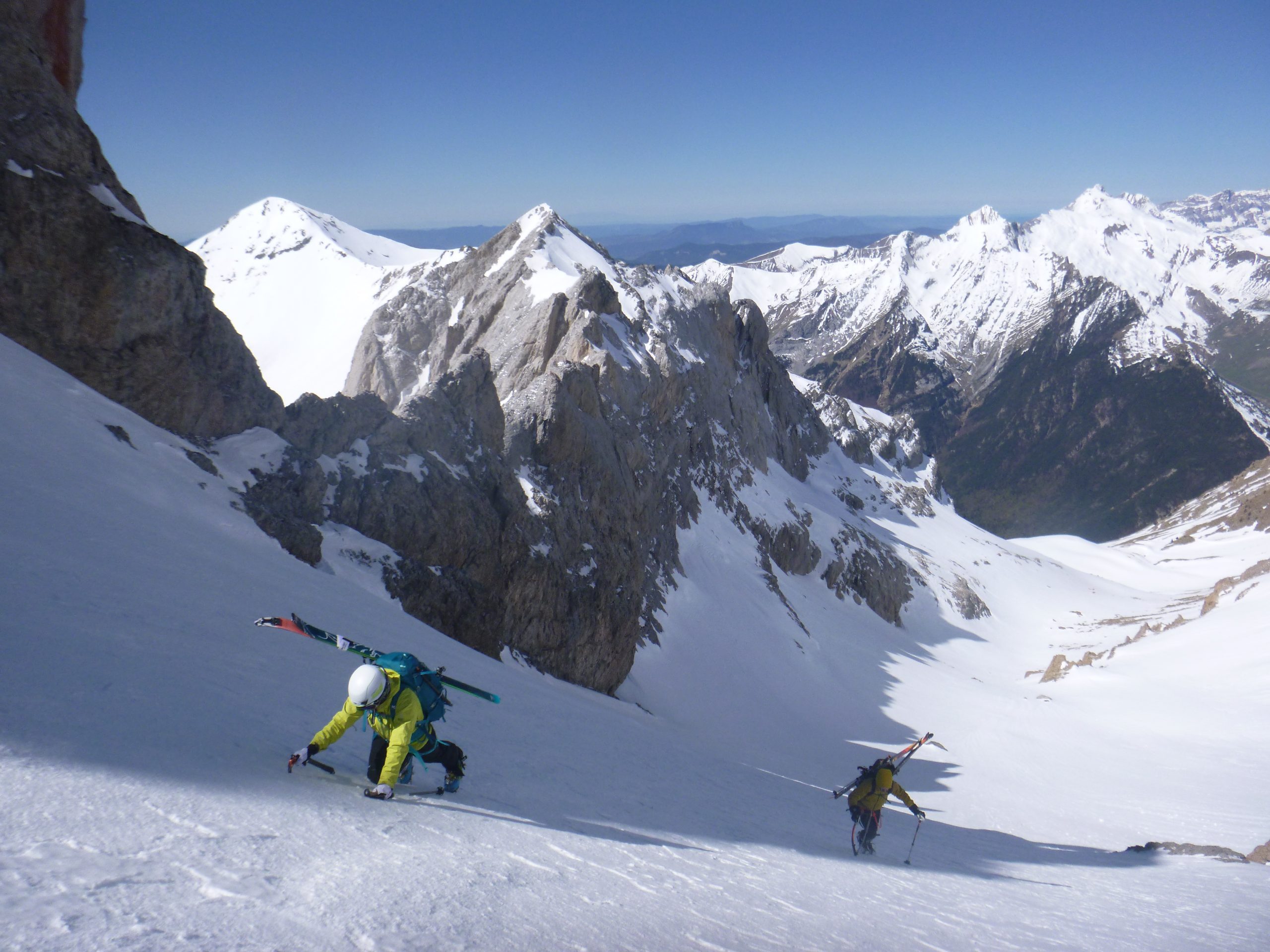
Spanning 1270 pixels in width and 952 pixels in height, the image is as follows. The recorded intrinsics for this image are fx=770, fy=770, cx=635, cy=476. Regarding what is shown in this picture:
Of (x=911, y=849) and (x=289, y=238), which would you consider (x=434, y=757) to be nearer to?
(x=911, y=849)

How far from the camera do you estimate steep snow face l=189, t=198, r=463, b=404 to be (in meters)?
63.8

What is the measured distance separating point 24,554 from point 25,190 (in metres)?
11.3

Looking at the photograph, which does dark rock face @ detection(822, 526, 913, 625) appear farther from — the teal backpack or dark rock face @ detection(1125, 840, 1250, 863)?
the teal backpack

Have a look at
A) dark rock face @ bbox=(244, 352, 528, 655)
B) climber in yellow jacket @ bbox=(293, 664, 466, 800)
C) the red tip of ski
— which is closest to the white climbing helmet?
climber in yellow jacket @ bbox=(293, 664, 466, 800)

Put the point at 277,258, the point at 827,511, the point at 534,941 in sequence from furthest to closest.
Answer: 1. the point at 277,258
2. the point at 827,511
3. the point at 534,941

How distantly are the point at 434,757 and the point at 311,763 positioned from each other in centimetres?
107

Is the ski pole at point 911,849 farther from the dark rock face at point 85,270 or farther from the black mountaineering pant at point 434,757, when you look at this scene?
the dark rock face at point 85,270

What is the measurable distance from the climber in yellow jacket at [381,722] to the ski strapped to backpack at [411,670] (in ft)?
0.27

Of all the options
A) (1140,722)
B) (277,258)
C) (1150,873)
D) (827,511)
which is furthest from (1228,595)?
(277,258)

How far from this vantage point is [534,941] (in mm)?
4574

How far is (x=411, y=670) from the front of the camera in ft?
21.6

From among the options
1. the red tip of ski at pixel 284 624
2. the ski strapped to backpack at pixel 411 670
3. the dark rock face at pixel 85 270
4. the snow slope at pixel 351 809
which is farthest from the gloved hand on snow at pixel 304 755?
the dark rock face at pixel 85 270

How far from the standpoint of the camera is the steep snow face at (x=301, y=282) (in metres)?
63.8

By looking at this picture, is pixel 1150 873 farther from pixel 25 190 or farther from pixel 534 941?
pixel 25 190
